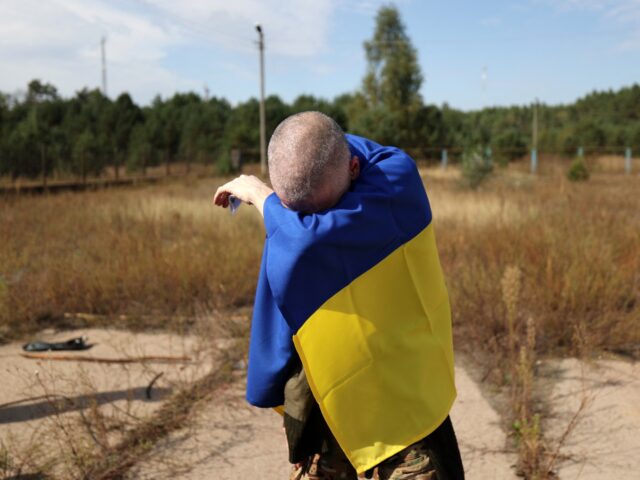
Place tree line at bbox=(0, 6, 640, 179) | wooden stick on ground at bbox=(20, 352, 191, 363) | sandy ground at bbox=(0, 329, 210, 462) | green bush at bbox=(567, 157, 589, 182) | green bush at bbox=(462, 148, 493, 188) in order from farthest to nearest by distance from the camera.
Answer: tree line at bbox=(0, 6, 640, 179) → green bush at bbox=(567, 157, 589, 182) → green bush at bbox=(462, 148, 493, 188) → wooden stick on ground at bbox=(20, 352, 191, 363) → sandy ground at bbox=(0, 329, 210, 462)

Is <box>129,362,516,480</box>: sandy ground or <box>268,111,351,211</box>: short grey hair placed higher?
<box>268,111,351,211</box>: short grey hair

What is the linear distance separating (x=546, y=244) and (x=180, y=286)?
3675mm

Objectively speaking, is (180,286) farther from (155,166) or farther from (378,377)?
(155,166)

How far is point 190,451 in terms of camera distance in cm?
322

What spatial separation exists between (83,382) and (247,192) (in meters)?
2.12

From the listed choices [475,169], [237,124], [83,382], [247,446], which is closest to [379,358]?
[247,446]

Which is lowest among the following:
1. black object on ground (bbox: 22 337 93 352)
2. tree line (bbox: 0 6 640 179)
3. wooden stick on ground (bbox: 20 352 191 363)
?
wooden stick on ground (bbox: 20 352 191 363)

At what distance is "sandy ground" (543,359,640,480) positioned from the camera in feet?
9.82

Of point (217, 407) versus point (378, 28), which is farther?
point (378, 28)

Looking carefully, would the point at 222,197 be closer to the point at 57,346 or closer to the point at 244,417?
the point at 244,417

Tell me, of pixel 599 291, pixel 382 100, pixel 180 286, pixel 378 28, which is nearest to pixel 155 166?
pixel 382 100

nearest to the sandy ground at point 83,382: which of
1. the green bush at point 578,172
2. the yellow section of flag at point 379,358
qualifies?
the yellow section of flag at point 379,358

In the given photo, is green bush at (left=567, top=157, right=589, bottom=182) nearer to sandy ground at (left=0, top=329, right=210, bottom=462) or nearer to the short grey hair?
sandy ground at (left=0, top=329, right=210, bottom=462)

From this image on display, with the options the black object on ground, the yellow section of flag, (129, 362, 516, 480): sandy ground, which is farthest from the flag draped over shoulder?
the black object on ground
